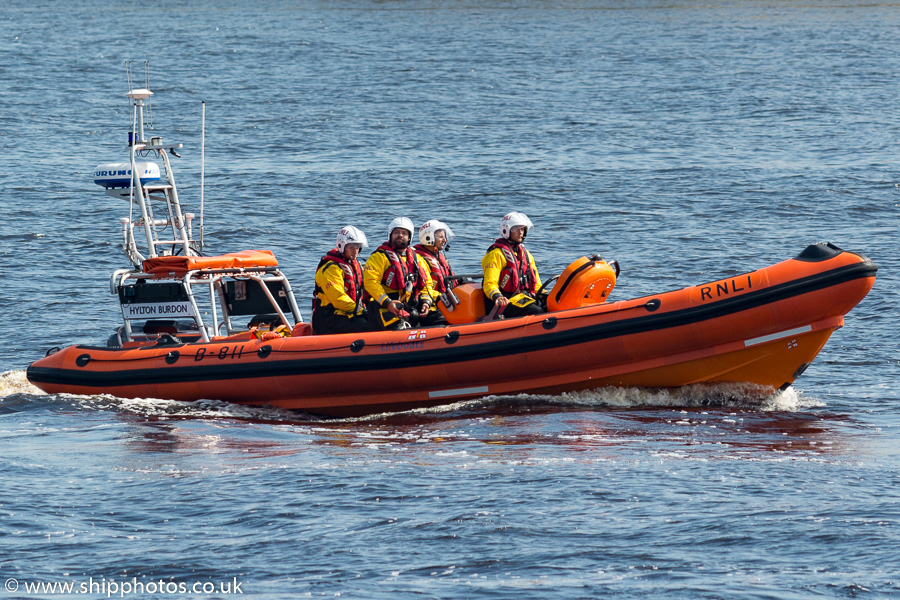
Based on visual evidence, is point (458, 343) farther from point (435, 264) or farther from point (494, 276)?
point (435, 264)

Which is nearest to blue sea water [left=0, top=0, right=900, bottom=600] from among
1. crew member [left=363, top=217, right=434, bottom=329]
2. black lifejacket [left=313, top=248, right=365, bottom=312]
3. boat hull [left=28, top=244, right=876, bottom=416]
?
boat hull [left=28, top=244, right=876, bottom=416]

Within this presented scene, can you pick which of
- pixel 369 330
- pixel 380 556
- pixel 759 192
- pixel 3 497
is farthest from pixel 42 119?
pixel 380 556

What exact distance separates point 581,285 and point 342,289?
182 cm

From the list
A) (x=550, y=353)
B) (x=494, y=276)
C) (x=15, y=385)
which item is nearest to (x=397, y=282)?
(x=494, y=276)

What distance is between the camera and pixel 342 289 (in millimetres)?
8828

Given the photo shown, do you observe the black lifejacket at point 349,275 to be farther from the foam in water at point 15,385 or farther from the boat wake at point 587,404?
the foam in water at point 15,385

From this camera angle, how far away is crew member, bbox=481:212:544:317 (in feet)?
28.1

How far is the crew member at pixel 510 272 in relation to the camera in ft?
28.1

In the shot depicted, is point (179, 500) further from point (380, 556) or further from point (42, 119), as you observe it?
point (42, 119)

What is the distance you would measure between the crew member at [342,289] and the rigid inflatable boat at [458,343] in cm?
30

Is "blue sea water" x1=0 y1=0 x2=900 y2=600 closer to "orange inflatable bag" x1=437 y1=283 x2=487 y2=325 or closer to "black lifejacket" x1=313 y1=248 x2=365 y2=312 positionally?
"orange inflatable bag" x1=437 y1=283 x2=487 y2=325

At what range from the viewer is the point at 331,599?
16.8 ft

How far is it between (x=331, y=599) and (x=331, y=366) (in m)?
3.55

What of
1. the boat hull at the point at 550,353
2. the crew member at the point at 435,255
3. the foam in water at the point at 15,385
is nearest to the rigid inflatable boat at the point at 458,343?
the boat hull at the point at 550,353
